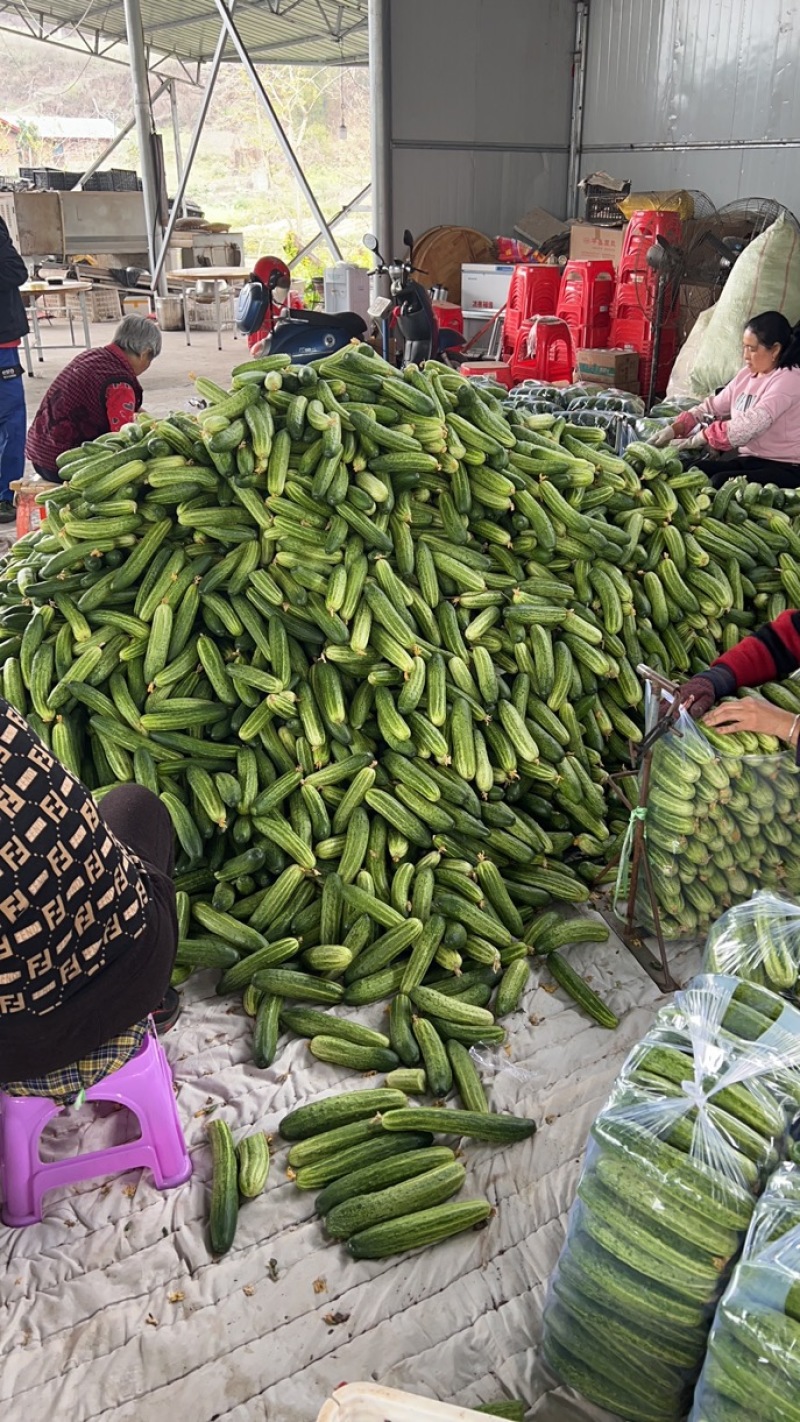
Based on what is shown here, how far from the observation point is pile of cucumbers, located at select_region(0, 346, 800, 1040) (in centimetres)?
319

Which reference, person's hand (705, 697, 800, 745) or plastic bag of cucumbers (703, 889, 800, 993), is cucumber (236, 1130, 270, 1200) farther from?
person's hand (705, 697, 800, 745)

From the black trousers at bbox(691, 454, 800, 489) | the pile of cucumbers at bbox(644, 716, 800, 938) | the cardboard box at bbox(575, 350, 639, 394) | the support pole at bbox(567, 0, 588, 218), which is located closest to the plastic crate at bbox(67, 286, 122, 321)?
the support pole at bbox(567, 0, 588, 218)

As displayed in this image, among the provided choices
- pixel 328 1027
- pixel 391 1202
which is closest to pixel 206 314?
pixel 328 1027

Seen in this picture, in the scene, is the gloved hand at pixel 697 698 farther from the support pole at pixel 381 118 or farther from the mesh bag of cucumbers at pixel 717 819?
the support pole at pixel 381 118

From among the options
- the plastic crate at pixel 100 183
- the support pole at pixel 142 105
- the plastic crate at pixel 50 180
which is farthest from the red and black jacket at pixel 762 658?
the plastic crate at pixel 50 180

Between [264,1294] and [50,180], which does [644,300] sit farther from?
[50,180]

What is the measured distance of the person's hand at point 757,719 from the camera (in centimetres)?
293

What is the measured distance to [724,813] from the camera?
9.89 ft

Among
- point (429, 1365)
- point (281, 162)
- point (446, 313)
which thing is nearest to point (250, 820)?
point (429, 1365)

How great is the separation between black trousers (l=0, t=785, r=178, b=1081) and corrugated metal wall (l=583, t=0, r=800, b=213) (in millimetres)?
9254

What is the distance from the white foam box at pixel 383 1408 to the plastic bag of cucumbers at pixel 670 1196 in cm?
42

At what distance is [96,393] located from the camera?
5.93 m

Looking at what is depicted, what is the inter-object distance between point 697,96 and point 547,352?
3.52 meters

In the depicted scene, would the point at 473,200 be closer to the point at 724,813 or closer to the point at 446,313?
the point at 446,313
